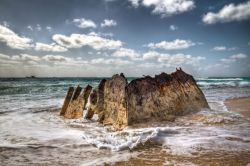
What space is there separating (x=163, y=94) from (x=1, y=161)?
392 centimetres

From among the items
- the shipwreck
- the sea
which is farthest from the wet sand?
the sea

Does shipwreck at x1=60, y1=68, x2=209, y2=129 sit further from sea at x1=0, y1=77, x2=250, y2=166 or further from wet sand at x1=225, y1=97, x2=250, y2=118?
wet sand at x1=225, y1=97, x2=250, y2=118

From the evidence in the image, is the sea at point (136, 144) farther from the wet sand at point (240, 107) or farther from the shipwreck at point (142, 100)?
the wet sand at point (240, 107)

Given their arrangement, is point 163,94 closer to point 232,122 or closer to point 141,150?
point 232,122

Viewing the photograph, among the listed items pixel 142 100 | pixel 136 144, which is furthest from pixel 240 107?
pixel 136 144

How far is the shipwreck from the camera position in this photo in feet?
18.2

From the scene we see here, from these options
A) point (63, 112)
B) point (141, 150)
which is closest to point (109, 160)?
point (141, 150)

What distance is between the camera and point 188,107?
21.3 ft

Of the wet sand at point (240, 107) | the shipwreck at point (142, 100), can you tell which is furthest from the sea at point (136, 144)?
the wet sand at point (240, 107)

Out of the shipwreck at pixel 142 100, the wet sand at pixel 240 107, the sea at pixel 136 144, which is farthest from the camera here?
the wet sand at pixel 240 107

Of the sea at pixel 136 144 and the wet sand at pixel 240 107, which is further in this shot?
the wet sand at pixel 240 107

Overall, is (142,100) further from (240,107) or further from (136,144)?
(240,107)

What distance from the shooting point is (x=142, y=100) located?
5734mm

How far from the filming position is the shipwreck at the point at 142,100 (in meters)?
5.54
